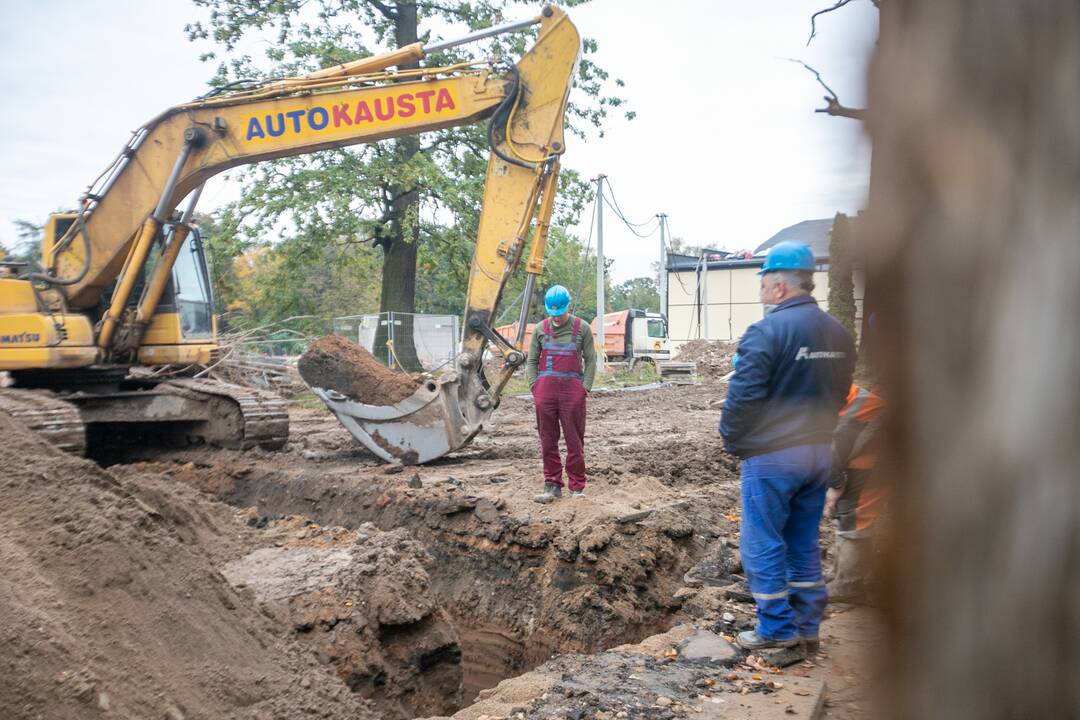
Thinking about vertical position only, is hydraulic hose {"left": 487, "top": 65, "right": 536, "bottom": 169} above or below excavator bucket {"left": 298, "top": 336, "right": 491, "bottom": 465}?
above

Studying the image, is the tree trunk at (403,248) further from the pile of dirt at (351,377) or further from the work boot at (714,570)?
the work boot at (714,570)

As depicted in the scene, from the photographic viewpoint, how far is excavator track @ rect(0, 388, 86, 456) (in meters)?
8.84

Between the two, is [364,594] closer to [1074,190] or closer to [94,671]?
[94,671]

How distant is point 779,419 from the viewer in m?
4.29

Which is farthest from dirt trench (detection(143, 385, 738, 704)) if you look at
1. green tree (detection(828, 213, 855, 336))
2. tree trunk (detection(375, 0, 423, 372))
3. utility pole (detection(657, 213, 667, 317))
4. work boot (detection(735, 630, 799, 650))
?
utility pole (detection(657, 213, 667, 317))

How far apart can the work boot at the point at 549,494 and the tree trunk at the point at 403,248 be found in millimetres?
12202

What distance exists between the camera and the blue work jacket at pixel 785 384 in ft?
13.8

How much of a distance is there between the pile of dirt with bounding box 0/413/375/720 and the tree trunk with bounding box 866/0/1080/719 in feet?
11.7

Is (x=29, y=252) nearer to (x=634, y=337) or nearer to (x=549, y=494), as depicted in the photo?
(x=549, y=494)

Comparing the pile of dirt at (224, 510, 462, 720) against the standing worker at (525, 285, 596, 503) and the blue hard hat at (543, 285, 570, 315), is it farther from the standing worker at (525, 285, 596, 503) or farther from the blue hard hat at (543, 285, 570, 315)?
the blue hard hat at (543, 285, 570, 315)

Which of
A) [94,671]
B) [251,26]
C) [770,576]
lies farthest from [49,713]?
[251,26]

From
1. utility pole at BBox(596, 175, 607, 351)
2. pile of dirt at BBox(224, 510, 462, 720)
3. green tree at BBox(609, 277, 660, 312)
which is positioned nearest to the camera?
pile of dirt at BBox(224, 510, 462, 720)

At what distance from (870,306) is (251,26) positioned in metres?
21.7

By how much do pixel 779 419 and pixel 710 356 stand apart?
96.0 feet
